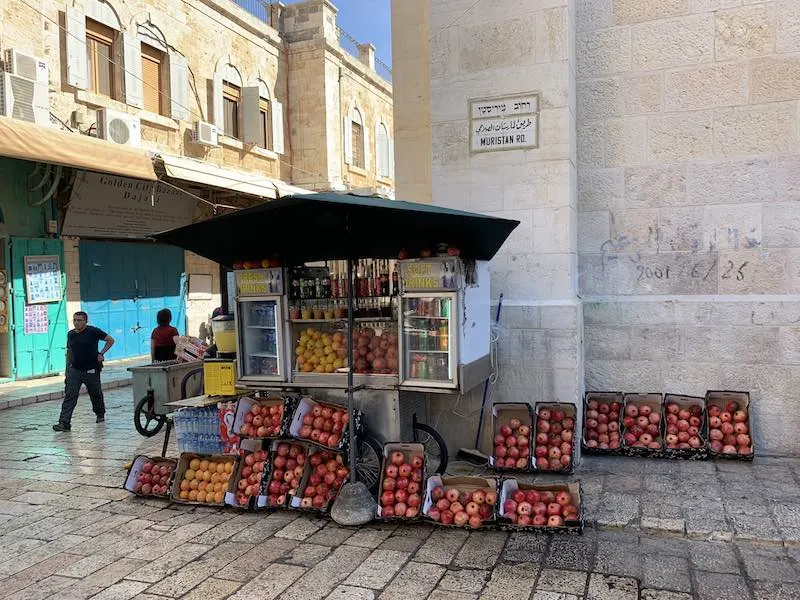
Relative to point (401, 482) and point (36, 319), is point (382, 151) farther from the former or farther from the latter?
point (401, 482)

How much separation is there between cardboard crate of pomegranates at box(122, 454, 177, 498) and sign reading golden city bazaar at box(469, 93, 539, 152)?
4014 millimetres

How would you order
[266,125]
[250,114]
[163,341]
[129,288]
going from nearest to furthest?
1. [163,341]
2. [129,288]
3. [250,114]
4. [266,125]

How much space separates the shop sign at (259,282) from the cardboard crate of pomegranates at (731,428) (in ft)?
13.3

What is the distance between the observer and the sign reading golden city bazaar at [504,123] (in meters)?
5.94

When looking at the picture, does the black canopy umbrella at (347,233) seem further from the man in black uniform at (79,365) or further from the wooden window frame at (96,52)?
the wooden window frame at (96,52)

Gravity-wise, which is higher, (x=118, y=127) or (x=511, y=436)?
(x=118, y=127)

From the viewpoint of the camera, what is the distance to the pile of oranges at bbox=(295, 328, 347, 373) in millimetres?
5324

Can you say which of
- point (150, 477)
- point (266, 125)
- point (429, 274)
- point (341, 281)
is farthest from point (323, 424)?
point (266, 125)

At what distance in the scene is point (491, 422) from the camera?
6023 millimetres

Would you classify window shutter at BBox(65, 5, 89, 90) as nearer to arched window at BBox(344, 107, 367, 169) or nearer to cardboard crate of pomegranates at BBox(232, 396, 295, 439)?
cardboard crate of pomegranates at BBox(232, 396, 295, 439)

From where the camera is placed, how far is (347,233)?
464 centimetres

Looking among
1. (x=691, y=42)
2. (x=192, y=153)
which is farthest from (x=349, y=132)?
(x=691, y=42)

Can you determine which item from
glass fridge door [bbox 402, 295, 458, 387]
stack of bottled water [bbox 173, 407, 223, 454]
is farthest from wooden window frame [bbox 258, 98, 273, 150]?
glass fridge door [bbox 402, 295, 458, 387]

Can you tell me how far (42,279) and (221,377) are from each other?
7302 mm
